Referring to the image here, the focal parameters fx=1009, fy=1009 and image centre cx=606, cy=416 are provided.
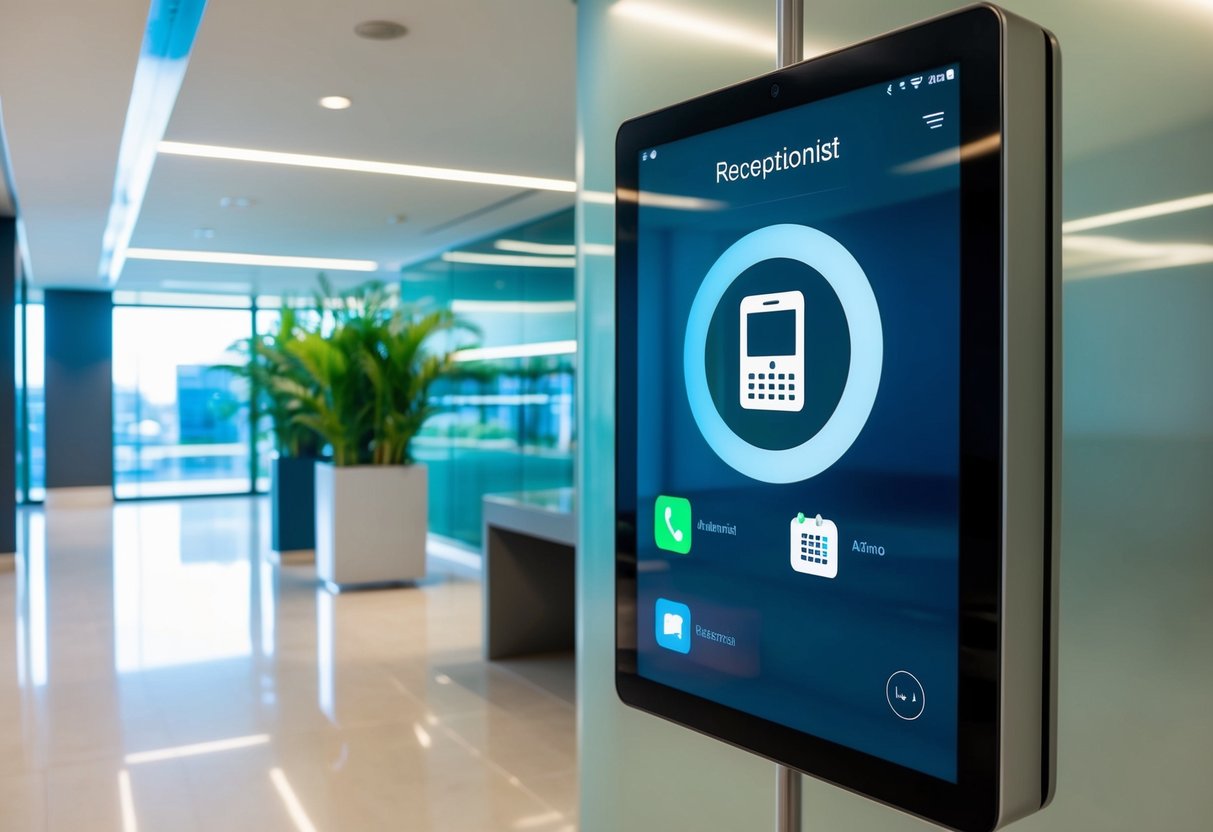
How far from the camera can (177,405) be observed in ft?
50.3

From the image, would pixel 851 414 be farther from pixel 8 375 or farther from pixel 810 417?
pixel 8 375

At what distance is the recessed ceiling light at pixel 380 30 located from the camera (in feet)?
12.8

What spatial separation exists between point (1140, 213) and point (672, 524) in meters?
0.89

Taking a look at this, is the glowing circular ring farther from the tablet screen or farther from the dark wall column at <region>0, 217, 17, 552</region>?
the dark wall column at <region>0, 217, 17, 552</region>

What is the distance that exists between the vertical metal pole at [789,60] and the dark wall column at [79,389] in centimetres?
1539

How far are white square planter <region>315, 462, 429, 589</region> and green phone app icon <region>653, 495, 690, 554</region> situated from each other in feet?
20.6

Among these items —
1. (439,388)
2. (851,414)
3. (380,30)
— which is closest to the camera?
(851,414)

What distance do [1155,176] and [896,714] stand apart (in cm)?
100

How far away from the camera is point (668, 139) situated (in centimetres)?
121

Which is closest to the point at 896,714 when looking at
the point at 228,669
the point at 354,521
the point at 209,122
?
the point at 228,669

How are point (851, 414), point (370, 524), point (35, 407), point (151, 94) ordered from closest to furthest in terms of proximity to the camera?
point (851, 414)
point (151, 94)
point (370, 524)
point (35, 407)

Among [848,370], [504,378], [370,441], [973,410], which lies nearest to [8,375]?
[370,441]

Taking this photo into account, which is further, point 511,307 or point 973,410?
point 511,307

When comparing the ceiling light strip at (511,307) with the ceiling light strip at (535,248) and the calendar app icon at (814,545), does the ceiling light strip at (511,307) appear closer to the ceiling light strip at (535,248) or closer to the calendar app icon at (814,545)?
the ceiling light strip at (535,248)
